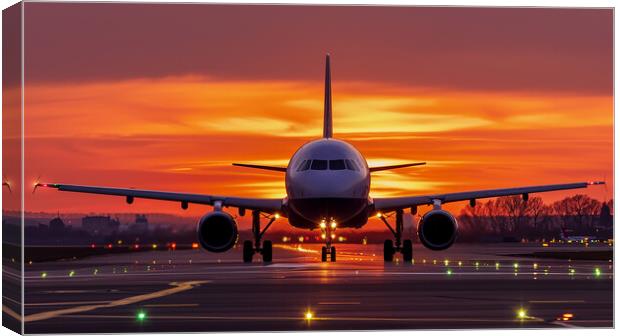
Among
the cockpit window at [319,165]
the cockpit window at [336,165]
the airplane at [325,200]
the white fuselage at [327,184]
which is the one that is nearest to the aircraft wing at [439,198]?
the airplane at [325,200]

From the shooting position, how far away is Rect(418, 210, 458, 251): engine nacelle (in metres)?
54.2

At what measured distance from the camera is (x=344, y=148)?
179 ft

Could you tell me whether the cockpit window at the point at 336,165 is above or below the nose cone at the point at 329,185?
above

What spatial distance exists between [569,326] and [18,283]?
35.9 feet

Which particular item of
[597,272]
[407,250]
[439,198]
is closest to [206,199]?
[407,250]

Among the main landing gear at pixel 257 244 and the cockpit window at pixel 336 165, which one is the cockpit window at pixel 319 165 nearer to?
the cockpit window at pixel 336 165

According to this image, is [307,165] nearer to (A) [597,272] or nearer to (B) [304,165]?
(B) [304,165]

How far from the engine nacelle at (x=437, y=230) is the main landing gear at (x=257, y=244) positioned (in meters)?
7.37

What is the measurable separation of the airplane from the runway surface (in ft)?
16.3

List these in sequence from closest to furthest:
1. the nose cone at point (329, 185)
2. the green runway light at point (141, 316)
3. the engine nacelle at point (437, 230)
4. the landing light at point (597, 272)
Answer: the green runway light at point (141, 316), the landing light at point (597, 272), the nose cone at point (329, 185), the engine nacelle at point (437, 230)

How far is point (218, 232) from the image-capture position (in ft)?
176

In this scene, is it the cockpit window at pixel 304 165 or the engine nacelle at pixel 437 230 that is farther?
the engine nacelle at pixel 437 230

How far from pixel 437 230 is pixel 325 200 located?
5.07 meters

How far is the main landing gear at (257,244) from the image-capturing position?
5984 cm
